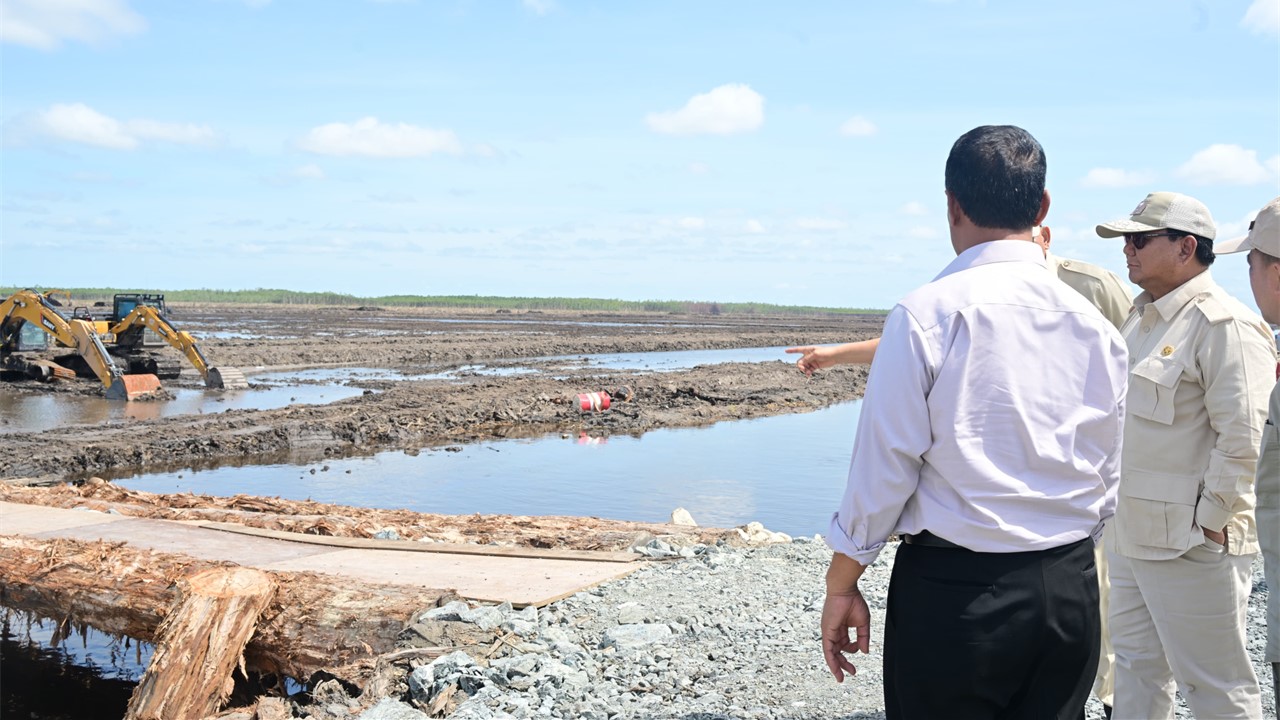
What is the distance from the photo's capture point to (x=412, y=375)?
95.0 feet

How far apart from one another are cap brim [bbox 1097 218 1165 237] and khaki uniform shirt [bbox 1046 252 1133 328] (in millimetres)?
609

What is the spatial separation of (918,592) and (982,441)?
14.3 inches

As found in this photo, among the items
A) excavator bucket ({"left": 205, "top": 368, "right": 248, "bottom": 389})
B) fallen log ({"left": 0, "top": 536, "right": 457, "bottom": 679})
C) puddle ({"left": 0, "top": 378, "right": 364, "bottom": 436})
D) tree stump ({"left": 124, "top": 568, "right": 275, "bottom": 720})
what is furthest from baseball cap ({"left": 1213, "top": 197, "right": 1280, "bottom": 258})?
excavator bucket ({"left": 205, "top": 368, "right": 248, "bottom": 389})

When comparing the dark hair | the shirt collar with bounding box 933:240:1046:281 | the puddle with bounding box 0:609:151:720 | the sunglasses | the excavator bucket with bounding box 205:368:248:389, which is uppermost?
the dark hair

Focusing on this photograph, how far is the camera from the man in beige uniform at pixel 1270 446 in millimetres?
2574

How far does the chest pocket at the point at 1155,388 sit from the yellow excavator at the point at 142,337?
22.4m

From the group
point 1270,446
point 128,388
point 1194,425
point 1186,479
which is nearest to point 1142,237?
point 1194,425

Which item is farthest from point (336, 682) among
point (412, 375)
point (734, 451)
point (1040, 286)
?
point (412, 375)

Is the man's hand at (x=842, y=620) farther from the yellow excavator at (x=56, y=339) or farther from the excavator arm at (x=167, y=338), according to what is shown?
the excavator arm at (x=167, y=338)

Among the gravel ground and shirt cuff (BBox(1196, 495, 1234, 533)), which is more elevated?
shirt cuff (BBox(1196, 495, 1234, 533))

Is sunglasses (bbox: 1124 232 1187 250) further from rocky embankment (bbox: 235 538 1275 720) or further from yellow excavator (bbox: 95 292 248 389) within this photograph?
yellow excavator (bbox: 95 292 248 389)

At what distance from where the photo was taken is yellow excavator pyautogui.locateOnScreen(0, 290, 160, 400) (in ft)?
71.3

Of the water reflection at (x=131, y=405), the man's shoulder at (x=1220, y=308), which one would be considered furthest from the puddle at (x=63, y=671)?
the water reflection at (x=131, y=405)

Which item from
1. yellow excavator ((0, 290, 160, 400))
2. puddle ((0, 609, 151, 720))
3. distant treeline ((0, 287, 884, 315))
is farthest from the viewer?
distant treeline ((0, 287, 884, 315))
